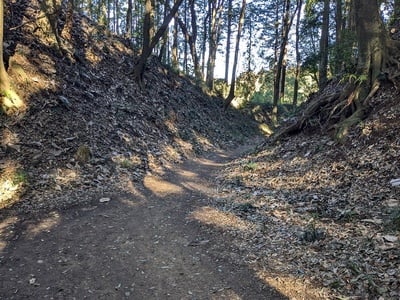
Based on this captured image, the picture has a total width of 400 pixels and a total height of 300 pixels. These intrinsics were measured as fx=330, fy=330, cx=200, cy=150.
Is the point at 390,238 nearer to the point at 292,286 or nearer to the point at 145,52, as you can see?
the point at 292,286

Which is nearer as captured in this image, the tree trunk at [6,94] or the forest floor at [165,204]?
the forest floor at [165,204]

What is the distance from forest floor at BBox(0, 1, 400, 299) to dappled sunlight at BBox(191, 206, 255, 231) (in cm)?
4

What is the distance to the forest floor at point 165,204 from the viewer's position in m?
4.39

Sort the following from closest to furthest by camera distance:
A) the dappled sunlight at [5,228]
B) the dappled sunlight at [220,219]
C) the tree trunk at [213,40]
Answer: the dappled sunlight at [5,228]
the dappled sunlight at [220,219]
the tree trunk at [213,40]

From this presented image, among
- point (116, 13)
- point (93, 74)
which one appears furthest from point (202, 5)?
point (93, 74)

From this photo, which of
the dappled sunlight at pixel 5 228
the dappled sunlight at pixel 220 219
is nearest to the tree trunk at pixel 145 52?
the dappled sunlight at pixel 220 219

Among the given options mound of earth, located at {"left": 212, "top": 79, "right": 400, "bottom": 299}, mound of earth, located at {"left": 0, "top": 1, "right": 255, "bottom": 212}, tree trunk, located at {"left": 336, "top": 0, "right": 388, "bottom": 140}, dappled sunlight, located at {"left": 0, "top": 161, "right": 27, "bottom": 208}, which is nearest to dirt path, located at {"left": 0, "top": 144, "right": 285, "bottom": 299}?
mound of earth, located at {"left": 212, "top": 79, "right": 400, "bottom": 299}

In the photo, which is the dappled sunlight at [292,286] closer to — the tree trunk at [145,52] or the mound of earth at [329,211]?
the mound of earth at [329,211]

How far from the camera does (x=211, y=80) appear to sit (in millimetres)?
27469

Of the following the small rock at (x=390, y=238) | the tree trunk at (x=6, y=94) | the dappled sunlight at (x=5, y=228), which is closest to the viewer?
the small rock at (x=390, y=238)

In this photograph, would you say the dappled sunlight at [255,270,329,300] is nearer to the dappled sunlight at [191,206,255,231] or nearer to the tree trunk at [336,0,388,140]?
the dappled sunlight at [191,206,255,231]

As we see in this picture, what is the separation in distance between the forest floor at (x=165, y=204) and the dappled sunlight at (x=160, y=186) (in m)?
0.07

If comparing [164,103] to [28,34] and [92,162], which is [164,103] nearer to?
[28,34]

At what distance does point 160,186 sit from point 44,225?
364cm
